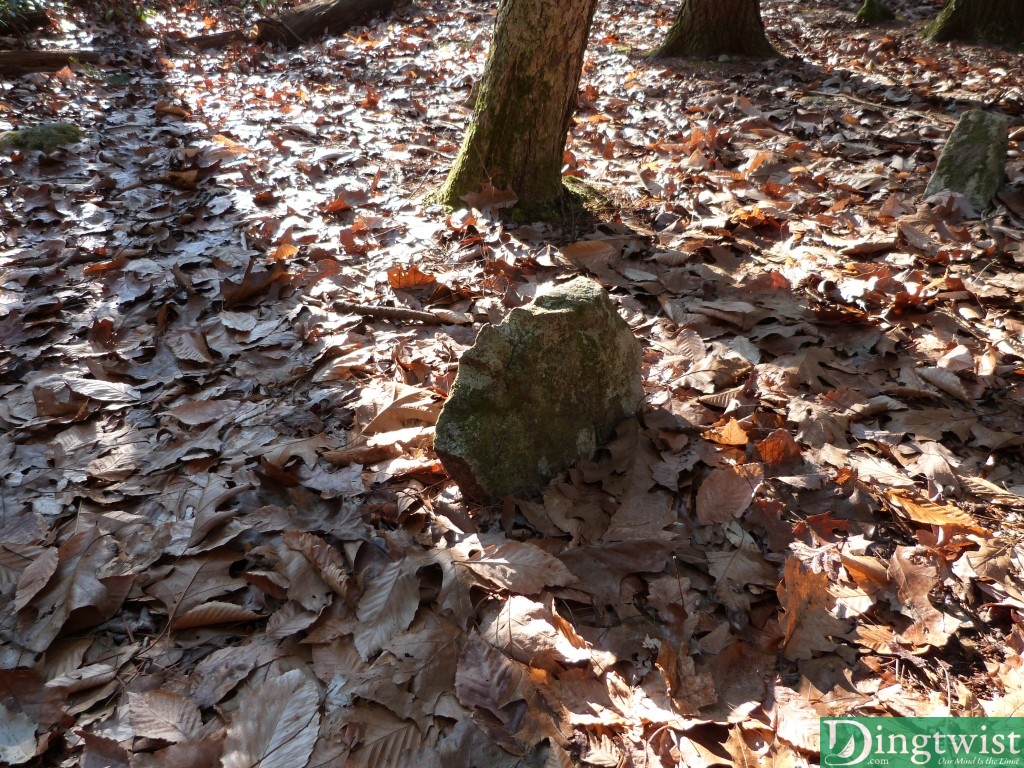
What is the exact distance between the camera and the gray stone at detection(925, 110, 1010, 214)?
11.8 feet

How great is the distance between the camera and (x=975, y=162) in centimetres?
363

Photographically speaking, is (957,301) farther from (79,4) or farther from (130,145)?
(79,4)

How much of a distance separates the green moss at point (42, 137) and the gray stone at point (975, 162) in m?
6.28

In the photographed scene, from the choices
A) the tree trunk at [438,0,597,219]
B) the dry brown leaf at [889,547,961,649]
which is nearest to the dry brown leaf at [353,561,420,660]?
the dry brown leaf at [889,547,961,649]

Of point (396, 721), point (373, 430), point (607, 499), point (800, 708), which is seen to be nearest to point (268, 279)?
point (373, 430)

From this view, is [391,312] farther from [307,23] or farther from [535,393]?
[307,23]

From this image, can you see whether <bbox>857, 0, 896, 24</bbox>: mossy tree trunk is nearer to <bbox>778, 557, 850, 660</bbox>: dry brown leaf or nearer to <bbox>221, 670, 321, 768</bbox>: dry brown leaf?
<bbox>778, 557, 850, 660</bbox>: dry brown leaf

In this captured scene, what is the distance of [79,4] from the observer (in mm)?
8930

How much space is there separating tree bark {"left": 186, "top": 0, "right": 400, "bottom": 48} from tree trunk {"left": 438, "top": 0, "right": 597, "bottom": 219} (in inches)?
254

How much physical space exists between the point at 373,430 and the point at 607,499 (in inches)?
36.1

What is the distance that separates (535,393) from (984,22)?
7348 millimetres

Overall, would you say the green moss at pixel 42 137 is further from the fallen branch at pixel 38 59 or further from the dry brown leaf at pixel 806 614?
the dry brown leaf at pixel 806 614

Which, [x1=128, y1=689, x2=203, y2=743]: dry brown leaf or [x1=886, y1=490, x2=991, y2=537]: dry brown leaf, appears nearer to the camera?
[x1=128, y1=689, x2=203, y2=743]: dry brown leaf

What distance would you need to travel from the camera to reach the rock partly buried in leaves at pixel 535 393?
2.04 m
